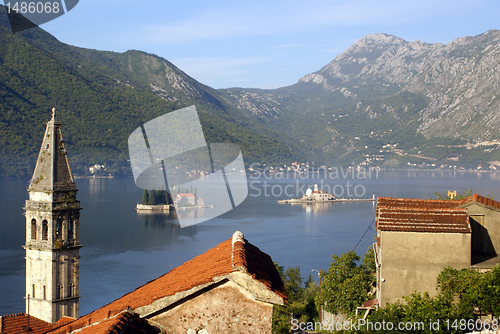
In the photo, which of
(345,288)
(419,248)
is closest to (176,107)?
(345,288)

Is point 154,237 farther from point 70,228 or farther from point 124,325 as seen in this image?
point 124,325

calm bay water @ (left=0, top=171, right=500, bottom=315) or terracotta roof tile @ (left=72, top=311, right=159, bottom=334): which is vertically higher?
terracotta roof tile @ (left=72, top=311, right=159, bottom=334)

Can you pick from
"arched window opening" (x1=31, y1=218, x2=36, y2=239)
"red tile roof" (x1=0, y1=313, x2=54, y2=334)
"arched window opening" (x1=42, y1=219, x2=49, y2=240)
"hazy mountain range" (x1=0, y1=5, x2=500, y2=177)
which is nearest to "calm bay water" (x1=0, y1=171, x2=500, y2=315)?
"arched window opening" (x1=31, y1=218, x2=36, y2=239)

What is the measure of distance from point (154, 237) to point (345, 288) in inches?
1404

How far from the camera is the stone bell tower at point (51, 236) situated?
10000mm

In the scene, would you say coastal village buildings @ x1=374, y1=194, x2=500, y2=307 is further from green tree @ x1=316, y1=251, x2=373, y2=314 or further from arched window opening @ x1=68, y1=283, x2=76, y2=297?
arched window opening @ x1=68, y1=283, x2=76, y2=297

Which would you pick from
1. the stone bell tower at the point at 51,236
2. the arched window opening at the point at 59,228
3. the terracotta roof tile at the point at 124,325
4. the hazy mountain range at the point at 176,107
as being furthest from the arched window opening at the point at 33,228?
the hazy mountain range at the point at 176,107

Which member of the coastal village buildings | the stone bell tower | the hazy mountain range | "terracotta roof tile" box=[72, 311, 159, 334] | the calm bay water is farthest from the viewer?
the hazy mountain range

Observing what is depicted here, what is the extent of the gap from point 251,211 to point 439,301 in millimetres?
57402

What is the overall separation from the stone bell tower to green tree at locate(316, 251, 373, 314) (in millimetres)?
6156

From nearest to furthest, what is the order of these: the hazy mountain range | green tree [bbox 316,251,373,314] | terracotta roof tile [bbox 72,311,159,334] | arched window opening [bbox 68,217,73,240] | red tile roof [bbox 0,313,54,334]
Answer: terracotta roof tile [bbox 72,311,159,334] → red tile roof [bbox 0,313,54,334] → arched window opening [bbox 68,217,73,240] → green tree [bbox 316,251,373,314] → the hazy mountain range

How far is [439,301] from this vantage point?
7.66 metres

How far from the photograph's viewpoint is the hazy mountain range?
367 feet

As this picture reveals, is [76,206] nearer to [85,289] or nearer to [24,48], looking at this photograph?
[85,289]
